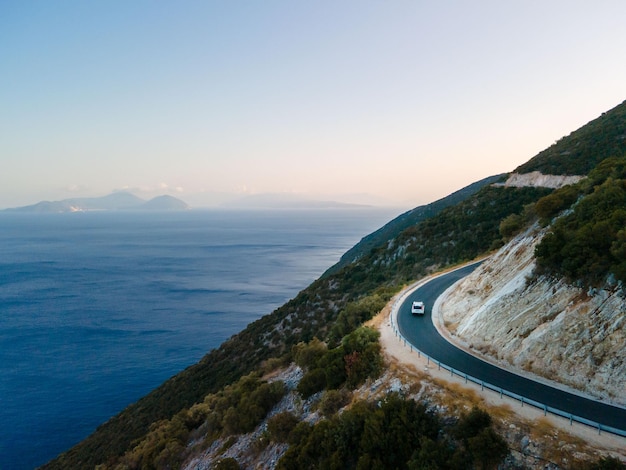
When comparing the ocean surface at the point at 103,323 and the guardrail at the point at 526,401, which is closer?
the guardrail at the point at 526,401

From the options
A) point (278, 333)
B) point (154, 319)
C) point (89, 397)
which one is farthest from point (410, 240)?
point (154, 319)

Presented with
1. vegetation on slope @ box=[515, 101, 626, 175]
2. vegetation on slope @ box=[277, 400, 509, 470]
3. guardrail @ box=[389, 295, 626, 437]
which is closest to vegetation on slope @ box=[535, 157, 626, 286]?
guardrail @ box=[389, 295, 626, 437]

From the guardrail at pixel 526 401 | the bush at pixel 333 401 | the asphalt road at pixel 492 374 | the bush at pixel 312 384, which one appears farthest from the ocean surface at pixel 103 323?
the guardrail at pixel 526 401

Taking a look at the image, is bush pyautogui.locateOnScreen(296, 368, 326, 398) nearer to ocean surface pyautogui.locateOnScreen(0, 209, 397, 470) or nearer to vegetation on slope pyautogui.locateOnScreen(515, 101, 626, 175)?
ocean surface pyautogui.locateOnScreen(0, 209, 397, 470)

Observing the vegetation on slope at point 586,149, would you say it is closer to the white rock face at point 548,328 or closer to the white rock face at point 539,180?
the white rock face at point 539,180

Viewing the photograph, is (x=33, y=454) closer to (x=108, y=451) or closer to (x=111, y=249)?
(x=108, y=451)

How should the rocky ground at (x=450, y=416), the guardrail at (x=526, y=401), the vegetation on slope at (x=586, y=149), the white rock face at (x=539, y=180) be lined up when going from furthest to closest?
the vegetation on slope at (x=586, y=149)
the white rock face at (x=539, y=180)
the guardrail at (x=526, y=401)
the rocky ground at (x=450, y=416)
